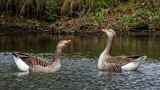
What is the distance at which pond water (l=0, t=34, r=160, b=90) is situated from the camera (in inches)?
453

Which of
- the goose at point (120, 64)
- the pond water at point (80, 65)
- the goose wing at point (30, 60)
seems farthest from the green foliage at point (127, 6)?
the goose wing at point (30, 60)

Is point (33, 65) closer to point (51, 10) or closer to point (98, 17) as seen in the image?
point (98, 17)

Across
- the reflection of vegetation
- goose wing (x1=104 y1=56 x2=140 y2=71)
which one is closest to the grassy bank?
the reflection of vegetation

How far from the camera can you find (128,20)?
84.6 ft

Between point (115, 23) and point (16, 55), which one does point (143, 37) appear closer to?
point (115, 23)

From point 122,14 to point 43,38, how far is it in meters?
6.84

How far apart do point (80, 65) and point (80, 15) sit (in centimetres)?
1309

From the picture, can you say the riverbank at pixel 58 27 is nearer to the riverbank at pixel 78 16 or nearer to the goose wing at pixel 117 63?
the riverbank at pixel 78 16

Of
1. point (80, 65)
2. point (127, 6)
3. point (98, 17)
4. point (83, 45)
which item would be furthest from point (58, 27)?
point (80, 65)

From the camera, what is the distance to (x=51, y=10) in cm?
2814

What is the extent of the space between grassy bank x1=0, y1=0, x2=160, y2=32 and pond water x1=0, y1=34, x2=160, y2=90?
2.33m

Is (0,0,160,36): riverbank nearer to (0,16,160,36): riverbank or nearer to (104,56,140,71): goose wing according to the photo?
(0,16,160,36): riverbank

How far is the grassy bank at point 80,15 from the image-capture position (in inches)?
1029

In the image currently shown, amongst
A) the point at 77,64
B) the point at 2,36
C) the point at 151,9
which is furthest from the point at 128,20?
the point at 77,64
